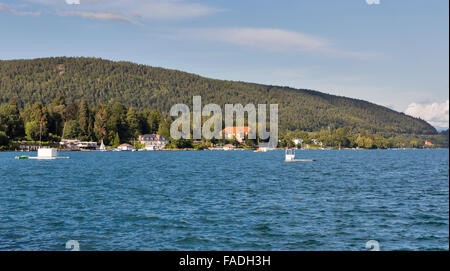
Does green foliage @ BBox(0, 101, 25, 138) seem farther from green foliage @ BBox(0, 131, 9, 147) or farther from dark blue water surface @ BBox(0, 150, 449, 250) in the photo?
dark blue water surface @ BBox(0, 150, 449, 250)

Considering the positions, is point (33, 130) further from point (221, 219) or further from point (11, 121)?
point (221, 219)

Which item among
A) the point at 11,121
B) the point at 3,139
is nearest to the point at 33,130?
the point at 11,121

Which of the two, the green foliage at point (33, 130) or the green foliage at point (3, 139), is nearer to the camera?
the green foliage at point (3, 139)

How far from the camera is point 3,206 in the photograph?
35094mm

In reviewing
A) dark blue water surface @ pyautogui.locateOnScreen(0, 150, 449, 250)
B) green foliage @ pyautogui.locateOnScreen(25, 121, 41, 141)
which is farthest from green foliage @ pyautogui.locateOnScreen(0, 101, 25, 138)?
dark blue water surface @ pyautogui.locateOnScreen(0, 150, 449, 250)

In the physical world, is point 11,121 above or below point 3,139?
above

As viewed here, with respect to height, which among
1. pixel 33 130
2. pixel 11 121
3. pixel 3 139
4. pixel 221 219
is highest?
pixel 11 121

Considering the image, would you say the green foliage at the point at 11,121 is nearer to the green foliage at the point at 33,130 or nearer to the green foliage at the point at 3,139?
the green foliage at the point at 33,130

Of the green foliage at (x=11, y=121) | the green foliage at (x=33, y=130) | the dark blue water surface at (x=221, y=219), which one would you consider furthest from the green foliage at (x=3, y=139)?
the dark blue water surface at (x=221, y=219)
